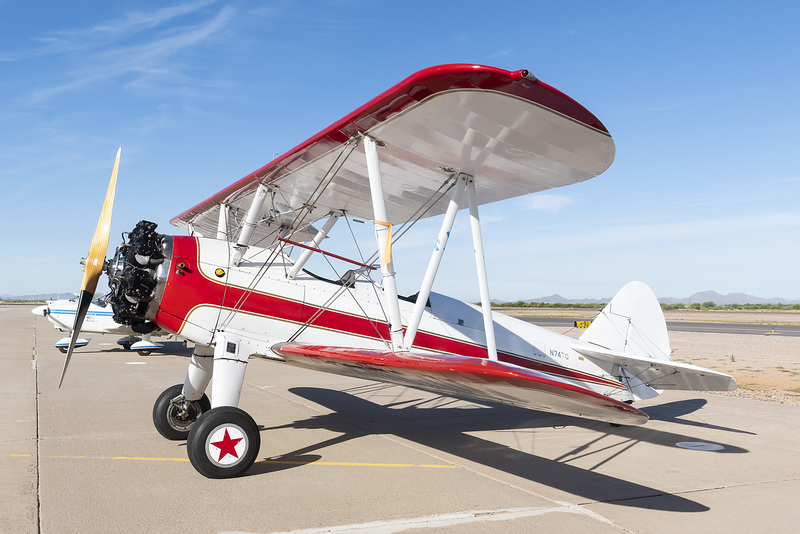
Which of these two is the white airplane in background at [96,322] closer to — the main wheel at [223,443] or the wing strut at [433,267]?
the main wheel at [223,443]

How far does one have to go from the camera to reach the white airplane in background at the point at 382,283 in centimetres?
455

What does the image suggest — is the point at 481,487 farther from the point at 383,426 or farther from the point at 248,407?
the point at 248,407

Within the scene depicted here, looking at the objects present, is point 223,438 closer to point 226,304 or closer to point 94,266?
point 226,304

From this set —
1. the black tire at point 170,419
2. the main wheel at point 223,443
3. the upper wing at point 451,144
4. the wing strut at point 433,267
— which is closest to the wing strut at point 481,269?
the wing strut at point 433,267

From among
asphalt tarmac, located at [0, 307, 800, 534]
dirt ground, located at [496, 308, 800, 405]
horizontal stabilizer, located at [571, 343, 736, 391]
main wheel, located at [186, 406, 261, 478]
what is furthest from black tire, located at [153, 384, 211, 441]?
dirt ground, located at [496, 308, 800, 405]

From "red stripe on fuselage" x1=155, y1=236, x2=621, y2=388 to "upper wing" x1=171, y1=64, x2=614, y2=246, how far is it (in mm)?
1061

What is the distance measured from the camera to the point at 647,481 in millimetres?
5535

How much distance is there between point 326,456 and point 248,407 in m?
3.20

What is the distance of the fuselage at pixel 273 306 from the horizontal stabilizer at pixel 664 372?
1.38 metres

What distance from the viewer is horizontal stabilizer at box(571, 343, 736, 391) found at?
6.66 metres

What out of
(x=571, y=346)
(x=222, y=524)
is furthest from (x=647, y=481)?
(x=222, y=524)

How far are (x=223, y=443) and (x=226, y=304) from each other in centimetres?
150

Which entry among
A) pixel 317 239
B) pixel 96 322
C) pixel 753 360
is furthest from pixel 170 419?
pixel 753 360

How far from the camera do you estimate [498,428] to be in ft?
26.3
